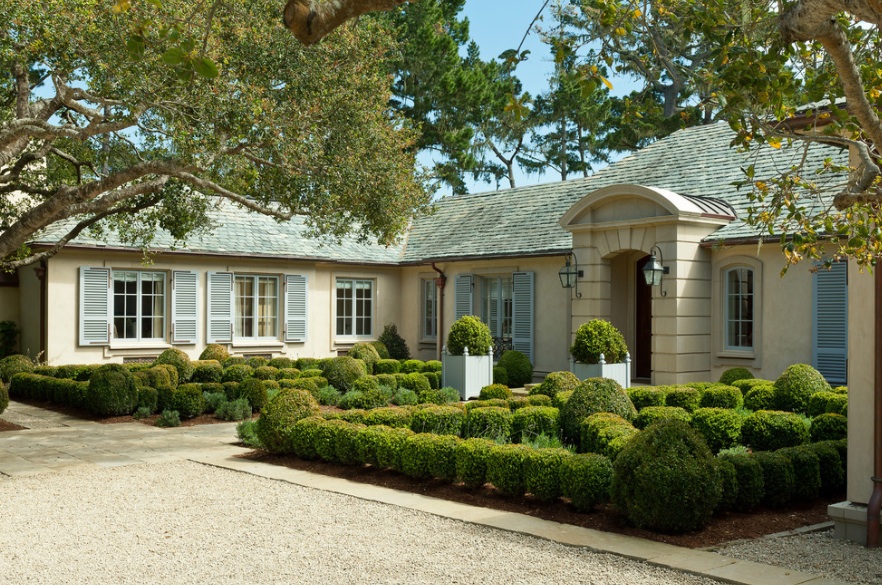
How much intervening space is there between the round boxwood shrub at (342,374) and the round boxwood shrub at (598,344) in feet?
15.0

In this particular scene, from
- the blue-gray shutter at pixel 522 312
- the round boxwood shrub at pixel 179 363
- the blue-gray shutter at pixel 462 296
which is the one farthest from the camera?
the blue-gray shutter at pixel 462 296

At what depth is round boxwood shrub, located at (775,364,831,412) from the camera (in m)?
12.1

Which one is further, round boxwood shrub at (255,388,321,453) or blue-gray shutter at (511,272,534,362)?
blue-gray shutter at (511,272,534,362)

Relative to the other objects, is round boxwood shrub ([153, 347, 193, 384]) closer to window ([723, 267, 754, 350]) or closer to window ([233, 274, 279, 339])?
window ([233, 274, 279, 339])

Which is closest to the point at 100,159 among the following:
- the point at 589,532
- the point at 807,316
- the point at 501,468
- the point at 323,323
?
the point at 323,323

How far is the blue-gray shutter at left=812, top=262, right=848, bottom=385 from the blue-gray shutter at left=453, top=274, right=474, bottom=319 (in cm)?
897

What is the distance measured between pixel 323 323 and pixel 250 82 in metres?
11.1

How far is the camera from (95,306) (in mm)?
19406

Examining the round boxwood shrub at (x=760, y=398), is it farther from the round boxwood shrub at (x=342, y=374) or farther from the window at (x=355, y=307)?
the window at (x=355, y=307)

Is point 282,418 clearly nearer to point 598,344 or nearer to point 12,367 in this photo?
point 598,344

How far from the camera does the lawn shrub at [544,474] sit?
25.5 ft

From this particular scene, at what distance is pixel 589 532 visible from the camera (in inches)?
274

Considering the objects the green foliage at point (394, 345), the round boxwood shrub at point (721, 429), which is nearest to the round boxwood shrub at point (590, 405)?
the round boxwood shrub at point (721, 429)

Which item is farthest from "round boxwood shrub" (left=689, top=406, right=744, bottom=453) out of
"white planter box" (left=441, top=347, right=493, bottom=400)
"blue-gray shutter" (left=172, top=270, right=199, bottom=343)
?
"blue-gray shutter" (left=172, top=270, right=199, bottom=343)
